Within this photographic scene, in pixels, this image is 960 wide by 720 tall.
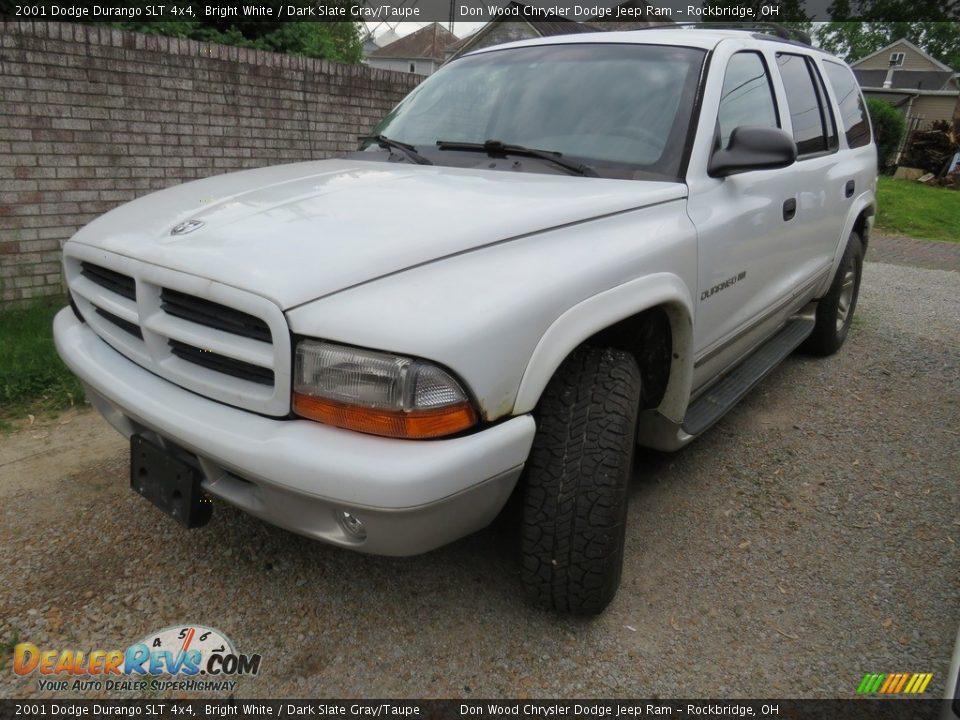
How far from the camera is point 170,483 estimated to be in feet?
6.29

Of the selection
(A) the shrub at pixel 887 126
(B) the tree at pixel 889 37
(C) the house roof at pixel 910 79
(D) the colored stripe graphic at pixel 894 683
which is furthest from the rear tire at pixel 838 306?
(B) the tree at pixel 889 37

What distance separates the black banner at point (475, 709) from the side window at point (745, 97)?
1.94 meters

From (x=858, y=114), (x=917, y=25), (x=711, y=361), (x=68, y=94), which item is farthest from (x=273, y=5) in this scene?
(x=917, y=25)

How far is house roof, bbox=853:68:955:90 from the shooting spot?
38.5 m

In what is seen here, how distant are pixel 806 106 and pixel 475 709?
10.7ft

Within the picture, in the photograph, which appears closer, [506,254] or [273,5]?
[506,254]

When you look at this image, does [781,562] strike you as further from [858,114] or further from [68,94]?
[68,94]

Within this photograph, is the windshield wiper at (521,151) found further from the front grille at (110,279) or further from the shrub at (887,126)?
the shrub at (887,126)

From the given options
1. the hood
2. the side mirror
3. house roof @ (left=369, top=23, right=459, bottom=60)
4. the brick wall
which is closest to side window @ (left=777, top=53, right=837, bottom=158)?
the side mirror

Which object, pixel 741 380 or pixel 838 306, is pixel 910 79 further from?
pixel 741 380

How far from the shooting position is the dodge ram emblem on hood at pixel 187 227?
199 cm

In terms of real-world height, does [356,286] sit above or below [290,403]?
above

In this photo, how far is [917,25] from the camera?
52.9 meters

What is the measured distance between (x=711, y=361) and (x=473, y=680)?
58.8 inches
